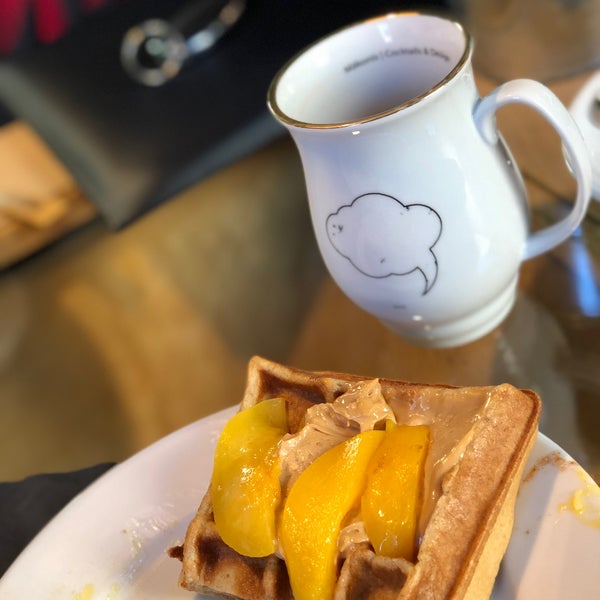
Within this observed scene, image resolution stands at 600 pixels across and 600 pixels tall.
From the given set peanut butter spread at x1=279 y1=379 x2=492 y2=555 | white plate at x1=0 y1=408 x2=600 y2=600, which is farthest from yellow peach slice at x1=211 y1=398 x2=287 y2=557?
white plate at x1=0 y1=408 x2=600 y2=600

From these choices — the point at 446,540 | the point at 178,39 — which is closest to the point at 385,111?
the point at 446,540

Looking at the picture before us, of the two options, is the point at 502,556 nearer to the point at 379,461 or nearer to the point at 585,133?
the point at 379,461

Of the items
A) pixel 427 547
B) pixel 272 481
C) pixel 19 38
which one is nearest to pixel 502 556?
pixel 427 547

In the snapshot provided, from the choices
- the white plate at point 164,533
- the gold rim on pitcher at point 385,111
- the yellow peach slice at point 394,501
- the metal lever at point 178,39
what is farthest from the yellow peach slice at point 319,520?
the metal lever at point 178,39

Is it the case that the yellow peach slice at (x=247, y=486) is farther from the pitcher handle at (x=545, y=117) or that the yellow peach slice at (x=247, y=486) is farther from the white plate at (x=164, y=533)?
the pitcher handle at (x=545, y=117)

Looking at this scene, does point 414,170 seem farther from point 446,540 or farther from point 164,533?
point 164,533

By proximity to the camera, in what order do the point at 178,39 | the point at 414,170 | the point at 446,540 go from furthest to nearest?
the point at 178,39 < the point at 414,170 < the point at 446,540
